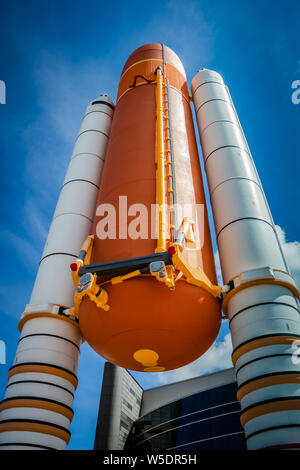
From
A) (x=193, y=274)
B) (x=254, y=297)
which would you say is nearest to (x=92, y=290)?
(x=193, y=274)

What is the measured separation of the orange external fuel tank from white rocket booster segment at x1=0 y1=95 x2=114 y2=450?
78cm

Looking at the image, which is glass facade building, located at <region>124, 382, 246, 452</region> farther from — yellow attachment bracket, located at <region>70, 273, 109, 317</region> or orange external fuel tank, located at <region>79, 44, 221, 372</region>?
yellow attachment bracket, located at <region>70, 273, 109, 317</region>

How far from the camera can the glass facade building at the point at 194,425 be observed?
17.8 meters

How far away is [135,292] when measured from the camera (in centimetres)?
595

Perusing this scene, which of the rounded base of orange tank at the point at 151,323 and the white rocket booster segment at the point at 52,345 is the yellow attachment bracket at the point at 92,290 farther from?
the white rocket booster segment at the point at 52,345

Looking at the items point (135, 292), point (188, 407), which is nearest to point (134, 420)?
point (188, 407)

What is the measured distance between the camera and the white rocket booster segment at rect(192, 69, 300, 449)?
17.1 feet

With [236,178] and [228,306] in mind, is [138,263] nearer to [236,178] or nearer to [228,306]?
[228,306]

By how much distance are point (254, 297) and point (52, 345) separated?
3.82m

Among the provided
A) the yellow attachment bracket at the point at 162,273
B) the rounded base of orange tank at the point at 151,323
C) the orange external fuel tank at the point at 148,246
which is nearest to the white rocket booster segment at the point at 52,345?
the orange external fuel tank at the point at 148,246

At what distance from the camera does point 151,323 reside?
19.0 feet

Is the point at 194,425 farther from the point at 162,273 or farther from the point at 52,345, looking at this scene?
the point at 162,273
